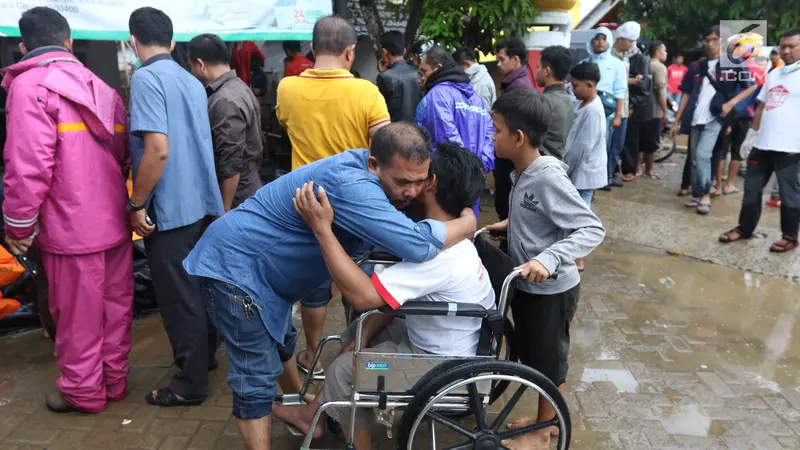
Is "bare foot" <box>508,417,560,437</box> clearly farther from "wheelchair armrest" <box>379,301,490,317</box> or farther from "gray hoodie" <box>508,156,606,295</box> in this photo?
"wheelchair armrest" <box>379,301,490,317</box>

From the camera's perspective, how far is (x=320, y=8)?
18.5 ft

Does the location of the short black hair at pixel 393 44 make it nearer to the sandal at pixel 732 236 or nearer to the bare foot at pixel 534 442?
the bare foot at pixel 534 442

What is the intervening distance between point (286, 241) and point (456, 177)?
711 mm

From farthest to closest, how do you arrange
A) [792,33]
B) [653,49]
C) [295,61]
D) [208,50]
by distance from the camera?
[653,49]
[295,61]
[792,33]
[208,50]

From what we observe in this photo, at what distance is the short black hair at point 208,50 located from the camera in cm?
337

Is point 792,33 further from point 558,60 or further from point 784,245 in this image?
point 558,60

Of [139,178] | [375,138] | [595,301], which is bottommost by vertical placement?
[595,301]

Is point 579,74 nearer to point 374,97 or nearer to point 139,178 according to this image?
point 374,97

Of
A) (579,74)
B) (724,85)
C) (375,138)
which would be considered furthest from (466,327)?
(724,85)

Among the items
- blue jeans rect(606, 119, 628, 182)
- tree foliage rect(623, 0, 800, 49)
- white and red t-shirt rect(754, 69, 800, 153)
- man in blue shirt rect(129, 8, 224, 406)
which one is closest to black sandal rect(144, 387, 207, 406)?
man in blue shirt rect(129, 8, 224, 406)

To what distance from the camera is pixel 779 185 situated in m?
5.38

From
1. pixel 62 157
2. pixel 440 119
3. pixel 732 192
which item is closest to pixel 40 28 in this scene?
pixel 62 157

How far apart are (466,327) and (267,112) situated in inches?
241

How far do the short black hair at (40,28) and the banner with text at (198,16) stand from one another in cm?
101
